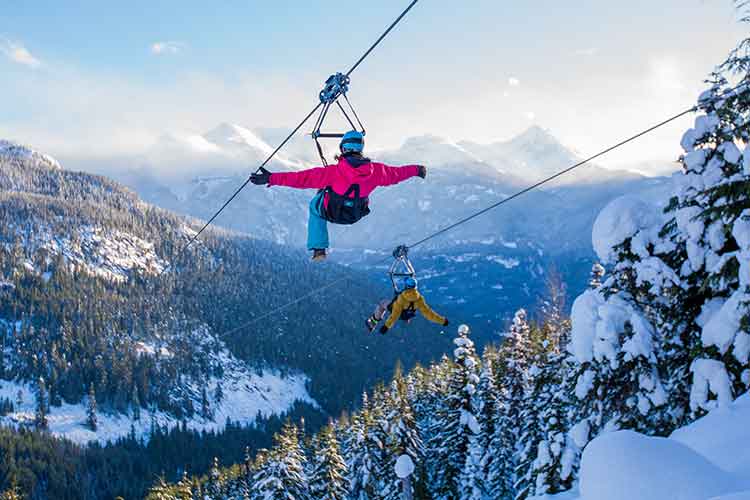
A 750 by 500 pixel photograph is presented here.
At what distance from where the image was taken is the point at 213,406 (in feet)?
493

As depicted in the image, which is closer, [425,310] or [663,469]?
[663,469]

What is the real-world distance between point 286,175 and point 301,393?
16480 cm

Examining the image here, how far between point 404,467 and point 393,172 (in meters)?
17.8

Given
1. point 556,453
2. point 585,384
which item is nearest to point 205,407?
point 556,453

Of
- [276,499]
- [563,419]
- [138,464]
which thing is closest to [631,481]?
[563,419]

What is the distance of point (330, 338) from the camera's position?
197 m

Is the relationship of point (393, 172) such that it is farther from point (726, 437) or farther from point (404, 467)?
point (404, 467)

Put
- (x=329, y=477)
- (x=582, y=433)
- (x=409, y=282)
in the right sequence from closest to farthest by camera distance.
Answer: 1. (x=582, y=433)
2. (x=409, y=282)
3. (x=329, y=477)

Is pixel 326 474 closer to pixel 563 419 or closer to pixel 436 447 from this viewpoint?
pixel 436 447

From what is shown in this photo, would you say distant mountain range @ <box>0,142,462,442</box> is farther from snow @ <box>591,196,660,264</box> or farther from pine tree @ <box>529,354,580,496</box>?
snow @ <box>591,196,660,264</box>

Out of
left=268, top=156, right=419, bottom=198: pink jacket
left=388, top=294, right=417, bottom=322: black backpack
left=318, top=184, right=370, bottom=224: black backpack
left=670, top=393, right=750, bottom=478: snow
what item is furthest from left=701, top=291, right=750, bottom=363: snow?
left=388, top=294, right=417, bottom=322: black backpack

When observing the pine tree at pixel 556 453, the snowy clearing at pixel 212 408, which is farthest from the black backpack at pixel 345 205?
the snowy clearing at pixel 212 408

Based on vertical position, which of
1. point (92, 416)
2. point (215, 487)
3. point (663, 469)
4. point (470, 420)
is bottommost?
point (663, 469)

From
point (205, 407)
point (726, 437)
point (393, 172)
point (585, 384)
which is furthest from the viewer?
point (205, 407)
